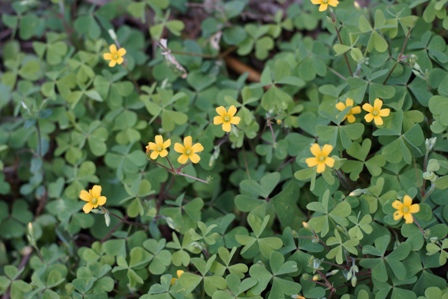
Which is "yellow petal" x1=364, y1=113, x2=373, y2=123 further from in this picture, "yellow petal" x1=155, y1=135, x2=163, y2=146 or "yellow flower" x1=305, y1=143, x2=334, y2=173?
"yellow petal" x1=155, y1=135, x2=163, y2=146

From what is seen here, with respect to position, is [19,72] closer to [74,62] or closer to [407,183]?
[74,62]

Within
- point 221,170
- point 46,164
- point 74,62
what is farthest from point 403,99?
point 46,164

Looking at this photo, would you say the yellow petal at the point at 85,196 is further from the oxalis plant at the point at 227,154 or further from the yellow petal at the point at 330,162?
the yellow petal at the point at 330,162

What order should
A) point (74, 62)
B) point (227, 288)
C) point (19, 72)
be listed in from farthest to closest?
1. point (19, 72)
2. point (74, 62)
3. point (227, 288)

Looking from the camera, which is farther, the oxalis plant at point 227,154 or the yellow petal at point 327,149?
the oxalis plant at point 227,154

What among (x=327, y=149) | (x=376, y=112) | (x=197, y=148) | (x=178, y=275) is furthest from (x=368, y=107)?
(x=178, y=275)

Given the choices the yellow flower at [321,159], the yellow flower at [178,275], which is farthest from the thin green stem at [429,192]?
the yellow flower at [178,275]
